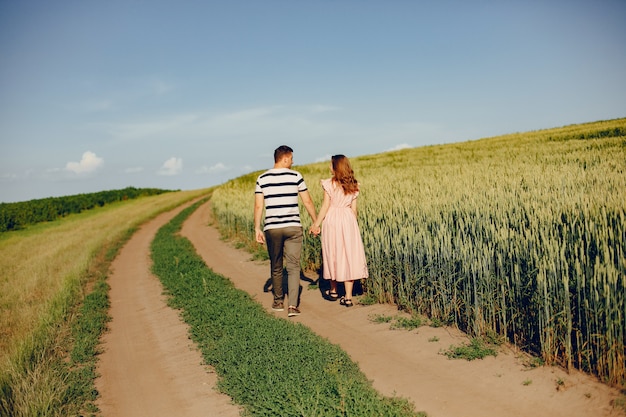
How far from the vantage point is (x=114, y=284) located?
462 inches

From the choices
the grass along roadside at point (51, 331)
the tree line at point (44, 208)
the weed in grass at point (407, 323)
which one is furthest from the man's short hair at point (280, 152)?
the tree line at point (44, 208)

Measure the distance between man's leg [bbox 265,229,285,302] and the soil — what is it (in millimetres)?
436

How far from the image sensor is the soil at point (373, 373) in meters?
4.43

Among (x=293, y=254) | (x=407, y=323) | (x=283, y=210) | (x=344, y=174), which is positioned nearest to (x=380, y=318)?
(x=407, y=323)

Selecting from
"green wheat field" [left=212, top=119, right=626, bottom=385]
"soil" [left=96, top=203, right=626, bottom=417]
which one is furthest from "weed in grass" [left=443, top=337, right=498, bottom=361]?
"green wheat field" [left=212, top=119, right=626, bottom=385]

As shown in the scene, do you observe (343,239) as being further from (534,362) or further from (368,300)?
(534,362)

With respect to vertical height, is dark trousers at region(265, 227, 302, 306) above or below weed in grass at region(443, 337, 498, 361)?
above

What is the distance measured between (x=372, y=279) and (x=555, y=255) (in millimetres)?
3676

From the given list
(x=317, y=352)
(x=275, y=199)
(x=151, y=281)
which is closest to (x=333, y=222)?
(x=275, y=199)

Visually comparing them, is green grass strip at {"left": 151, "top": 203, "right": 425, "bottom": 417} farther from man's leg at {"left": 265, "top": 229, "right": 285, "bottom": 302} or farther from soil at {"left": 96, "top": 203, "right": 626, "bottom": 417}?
man's leg at {"left": 265, "top": 229, "right": 285, "bottom": 302}

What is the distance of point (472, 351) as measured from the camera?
556 centimetres

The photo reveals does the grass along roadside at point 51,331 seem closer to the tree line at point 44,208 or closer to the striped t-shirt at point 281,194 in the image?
the striped t-shirt at point 281,194

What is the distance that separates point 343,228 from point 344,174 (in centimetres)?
92

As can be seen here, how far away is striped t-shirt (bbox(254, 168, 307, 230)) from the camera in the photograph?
741 cm
